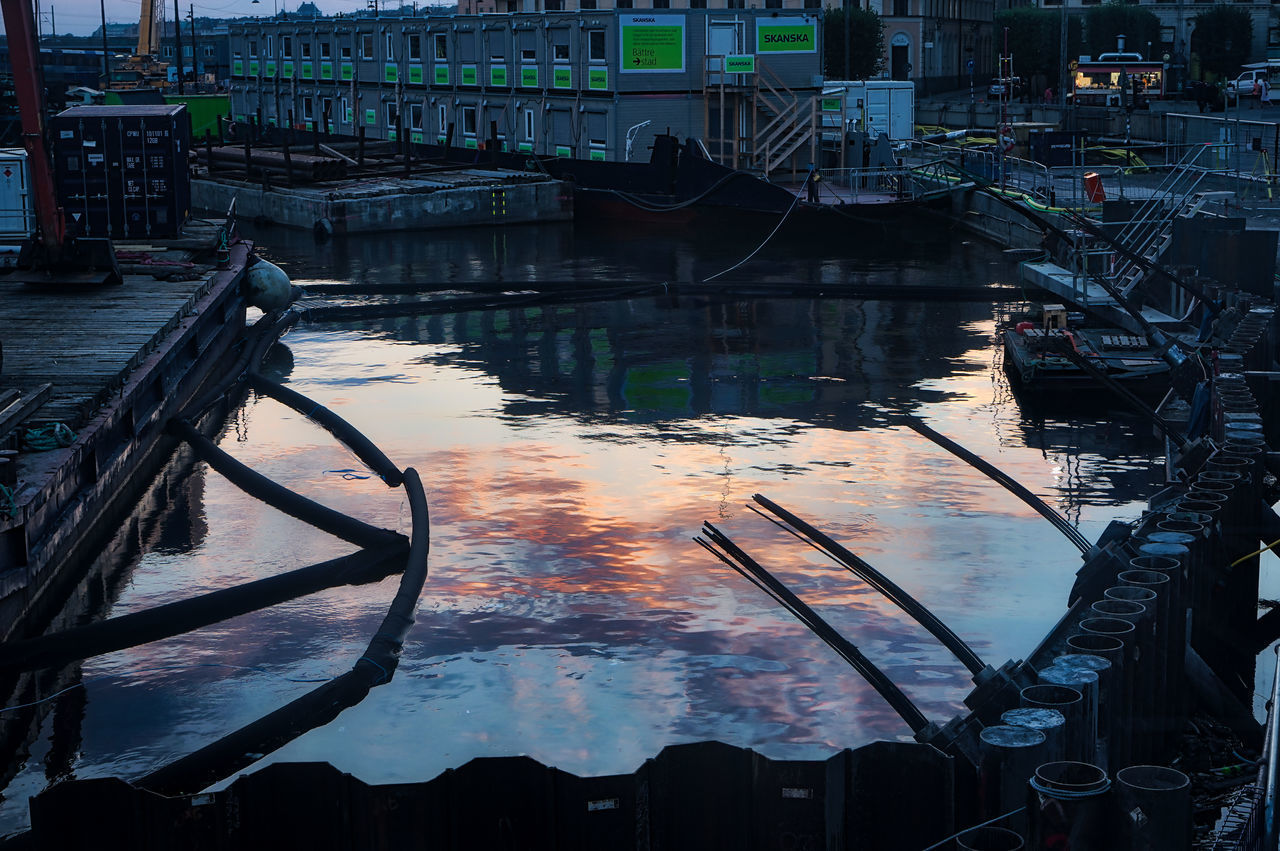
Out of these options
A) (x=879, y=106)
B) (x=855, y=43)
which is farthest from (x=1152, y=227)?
(x=855, y=43)

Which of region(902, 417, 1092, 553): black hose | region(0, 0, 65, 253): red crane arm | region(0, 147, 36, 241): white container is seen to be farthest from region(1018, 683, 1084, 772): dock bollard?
region(0, 147, 36, 241): white container

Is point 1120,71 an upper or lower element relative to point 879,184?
upper

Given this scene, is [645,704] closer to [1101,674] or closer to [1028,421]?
[1101,674]

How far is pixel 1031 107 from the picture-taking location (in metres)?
84.0

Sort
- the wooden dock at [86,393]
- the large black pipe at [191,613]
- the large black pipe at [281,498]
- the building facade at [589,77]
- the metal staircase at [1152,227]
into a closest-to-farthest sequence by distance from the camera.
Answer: the large black pipe at [191,613] < the wooden dock at [86,393] < the large black pipe at [281,498] < the metal staircase at [1152,227] < the building facade at [589,77]

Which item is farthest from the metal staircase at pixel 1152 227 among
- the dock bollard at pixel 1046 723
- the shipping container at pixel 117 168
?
the dock bollard at pixel 1046 723

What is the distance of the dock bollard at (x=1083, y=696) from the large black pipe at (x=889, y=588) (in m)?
1.56

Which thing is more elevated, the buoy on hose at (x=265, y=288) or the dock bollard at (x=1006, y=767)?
the buoy on hose at (x=265, y=288)

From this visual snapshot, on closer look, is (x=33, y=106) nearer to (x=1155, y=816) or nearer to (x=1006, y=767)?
(x=1006, y=767)

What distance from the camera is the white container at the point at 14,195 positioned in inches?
1286

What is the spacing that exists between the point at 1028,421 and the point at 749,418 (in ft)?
13.9

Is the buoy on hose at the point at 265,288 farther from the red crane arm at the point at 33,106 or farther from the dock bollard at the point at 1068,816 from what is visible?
the dock bollard at the point at 1068,816

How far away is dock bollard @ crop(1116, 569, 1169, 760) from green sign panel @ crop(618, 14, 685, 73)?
43.5 metres

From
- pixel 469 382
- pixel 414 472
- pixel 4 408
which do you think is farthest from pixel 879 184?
pixel 4 408
